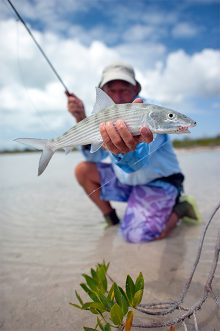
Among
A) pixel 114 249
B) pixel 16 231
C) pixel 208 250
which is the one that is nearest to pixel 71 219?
pixel 16 231

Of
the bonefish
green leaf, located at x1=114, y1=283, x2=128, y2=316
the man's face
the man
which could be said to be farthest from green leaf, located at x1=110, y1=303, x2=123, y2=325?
the man's face

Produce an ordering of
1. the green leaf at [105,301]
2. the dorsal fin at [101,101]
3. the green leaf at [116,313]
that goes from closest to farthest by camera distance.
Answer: the green leaf at [116,313]
the green leaf at [105,301]
the dorsal fin at [101,101]

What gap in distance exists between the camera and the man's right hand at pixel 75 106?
13.8 ft

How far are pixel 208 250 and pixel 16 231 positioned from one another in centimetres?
260

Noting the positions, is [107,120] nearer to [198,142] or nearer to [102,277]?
[102,277]

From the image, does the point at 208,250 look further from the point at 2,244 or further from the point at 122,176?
the point at 2,244

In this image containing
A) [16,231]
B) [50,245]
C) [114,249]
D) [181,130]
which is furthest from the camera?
[16,231]

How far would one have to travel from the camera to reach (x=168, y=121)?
88.2 inches

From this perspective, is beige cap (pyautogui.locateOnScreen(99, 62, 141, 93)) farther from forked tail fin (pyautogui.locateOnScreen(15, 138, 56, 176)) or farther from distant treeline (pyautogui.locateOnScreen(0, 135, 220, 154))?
distant treeline (pyautogui.locateOnScreen(0, 135, 220, 154))

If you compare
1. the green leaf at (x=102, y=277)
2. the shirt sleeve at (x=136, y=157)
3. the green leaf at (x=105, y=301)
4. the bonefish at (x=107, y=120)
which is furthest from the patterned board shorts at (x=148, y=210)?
the green leaf at (x=105, y=301)

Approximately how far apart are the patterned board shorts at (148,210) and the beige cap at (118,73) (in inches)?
46.0

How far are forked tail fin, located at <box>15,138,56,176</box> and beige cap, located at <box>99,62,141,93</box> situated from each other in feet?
6.04

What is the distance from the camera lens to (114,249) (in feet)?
12.4

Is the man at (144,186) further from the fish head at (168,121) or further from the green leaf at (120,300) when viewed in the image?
the green leaf at (120,300)
